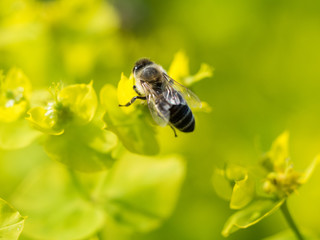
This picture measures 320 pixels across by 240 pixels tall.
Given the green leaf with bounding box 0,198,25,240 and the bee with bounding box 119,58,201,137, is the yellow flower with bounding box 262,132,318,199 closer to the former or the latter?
the bee with bounding box 119,58,201,137

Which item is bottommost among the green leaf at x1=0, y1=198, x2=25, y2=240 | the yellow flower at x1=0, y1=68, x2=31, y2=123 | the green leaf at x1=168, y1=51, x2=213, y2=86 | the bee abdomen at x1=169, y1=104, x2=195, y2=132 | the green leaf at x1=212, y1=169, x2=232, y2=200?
the green leaf at x1=0, y1=198, x2=25, y2=240

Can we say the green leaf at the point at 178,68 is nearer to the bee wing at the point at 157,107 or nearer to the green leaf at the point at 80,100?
the bee wing at the point at 157,107

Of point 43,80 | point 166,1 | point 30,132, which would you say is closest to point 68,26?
point 43,80

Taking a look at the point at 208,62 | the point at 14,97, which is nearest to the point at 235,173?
the point at 14,97

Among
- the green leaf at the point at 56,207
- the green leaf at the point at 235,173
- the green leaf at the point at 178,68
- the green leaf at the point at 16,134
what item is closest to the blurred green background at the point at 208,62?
the green leaf at the point at 56,207

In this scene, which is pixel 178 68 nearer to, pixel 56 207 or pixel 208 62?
pixel 56 207

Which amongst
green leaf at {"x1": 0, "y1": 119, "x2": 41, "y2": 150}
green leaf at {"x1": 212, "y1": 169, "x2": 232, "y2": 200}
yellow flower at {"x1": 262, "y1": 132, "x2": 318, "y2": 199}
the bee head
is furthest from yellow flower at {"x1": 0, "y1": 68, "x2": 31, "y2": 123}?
yellow flower at {"x1": 262, "y1": 132, "x2": 318, "y2": 199}
